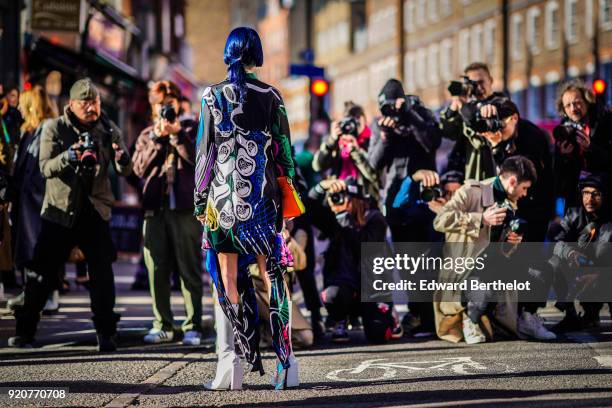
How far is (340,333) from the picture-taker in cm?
1036

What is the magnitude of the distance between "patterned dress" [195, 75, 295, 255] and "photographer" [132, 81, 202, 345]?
292 cm

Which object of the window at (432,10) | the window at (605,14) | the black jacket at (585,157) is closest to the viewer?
the black jacket at (585,157)

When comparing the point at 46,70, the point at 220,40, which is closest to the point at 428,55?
the point at 220,40

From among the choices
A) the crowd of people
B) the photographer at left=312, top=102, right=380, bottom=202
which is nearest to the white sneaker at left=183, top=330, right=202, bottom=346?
the crowd of people

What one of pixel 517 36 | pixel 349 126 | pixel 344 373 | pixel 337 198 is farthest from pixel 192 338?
pixel 517 36

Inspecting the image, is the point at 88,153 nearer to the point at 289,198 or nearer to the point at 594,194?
the point at 289,198

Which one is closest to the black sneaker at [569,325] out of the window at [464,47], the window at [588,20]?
the window at [588,20]

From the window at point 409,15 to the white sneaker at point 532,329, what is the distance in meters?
66.5

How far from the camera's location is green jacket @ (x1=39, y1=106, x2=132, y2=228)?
31.3ft

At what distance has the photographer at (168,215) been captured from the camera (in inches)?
407

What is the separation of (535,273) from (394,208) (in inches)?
51.1

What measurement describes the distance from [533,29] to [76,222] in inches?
1936

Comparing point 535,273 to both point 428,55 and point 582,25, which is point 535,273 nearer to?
point 582,25

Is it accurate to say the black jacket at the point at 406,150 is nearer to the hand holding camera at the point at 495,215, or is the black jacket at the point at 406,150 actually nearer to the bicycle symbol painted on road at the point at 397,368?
the hand holding camera at the point at 495,215
